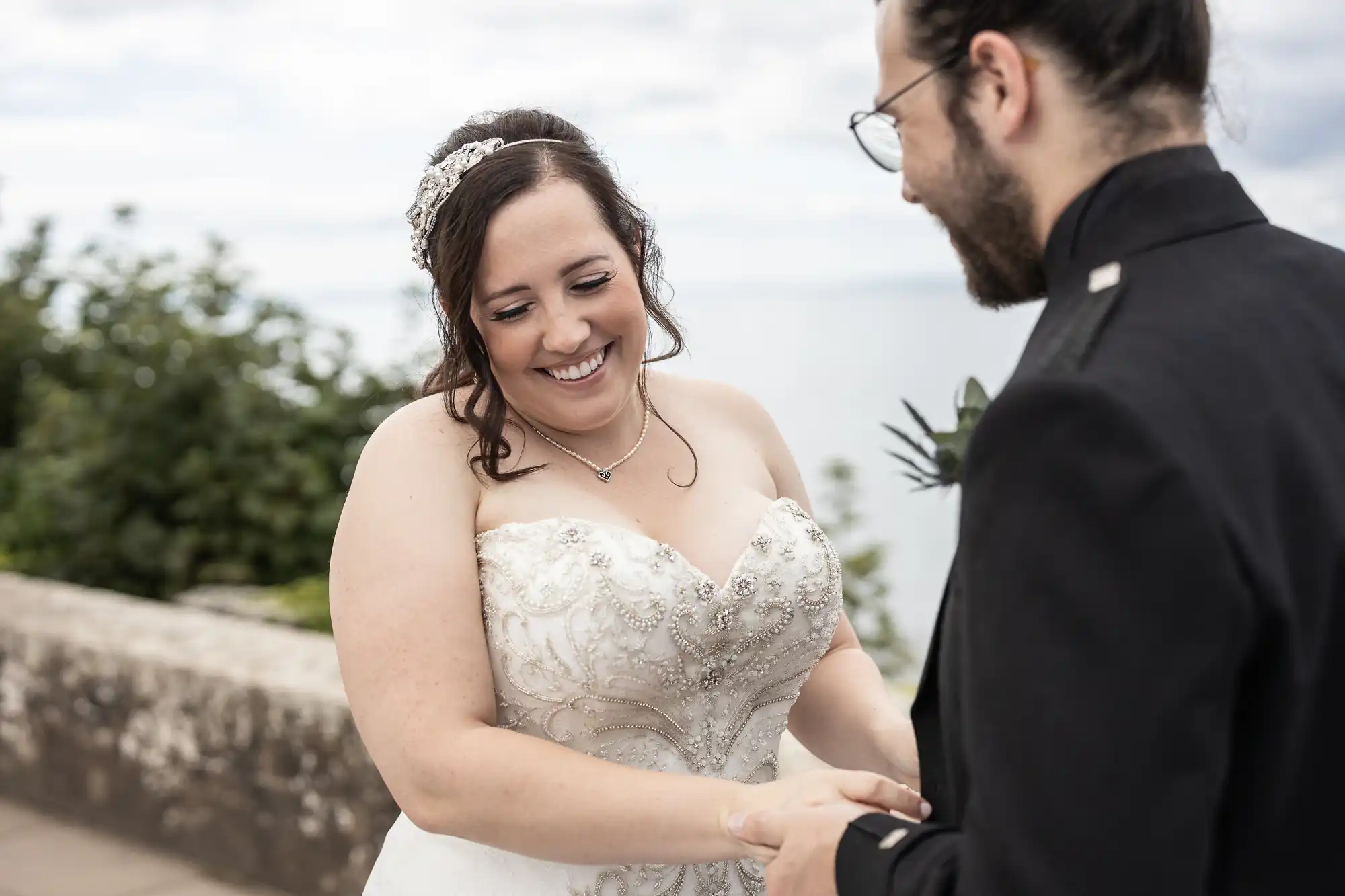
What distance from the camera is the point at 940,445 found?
2037 millimetres

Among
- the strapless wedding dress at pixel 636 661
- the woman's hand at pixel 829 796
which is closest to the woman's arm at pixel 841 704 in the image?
the strapless wedding dress at pixel 636 661

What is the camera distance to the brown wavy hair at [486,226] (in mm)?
2469

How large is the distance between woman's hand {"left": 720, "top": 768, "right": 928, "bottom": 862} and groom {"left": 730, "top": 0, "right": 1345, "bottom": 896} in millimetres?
247

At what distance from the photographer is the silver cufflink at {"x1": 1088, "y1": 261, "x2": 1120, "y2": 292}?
1425mm

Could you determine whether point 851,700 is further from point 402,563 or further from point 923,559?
point 923,559

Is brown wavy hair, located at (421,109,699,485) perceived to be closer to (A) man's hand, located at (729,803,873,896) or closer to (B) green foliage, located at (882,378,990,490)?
(B) green foliage, located at (882,378,990,490)

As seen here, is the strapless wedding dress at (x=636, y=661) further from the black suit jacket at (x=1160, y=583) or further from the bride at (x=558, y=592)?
the black suit jacket at (x=1160, y=583)

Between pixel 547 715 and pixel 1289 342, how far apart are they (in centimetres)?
147

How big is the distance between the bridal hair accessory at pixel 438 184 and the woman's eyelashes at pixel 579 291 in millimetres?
226

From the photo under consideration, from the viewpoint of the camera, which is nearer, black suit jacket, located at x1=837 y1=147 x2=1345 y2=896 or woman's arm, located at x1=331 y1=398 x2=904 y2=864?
black suit jacket, located at x1=837 y1=147 x2=1345 y2=896

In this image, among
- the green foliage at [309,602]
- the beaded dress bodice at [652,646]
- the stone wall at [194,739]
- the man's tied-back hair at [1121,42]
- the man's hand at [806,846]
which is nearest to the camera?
the man's tied-back hair at [1121,42]

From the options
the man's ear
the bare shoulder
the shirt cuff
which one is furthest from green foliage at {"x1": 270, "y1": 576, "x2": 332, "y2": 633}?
the man's ear

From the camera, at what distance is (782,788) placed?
1966mm

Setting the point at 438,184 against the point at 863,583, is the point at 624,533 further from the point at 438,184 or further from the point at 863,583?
the point at 863,583
